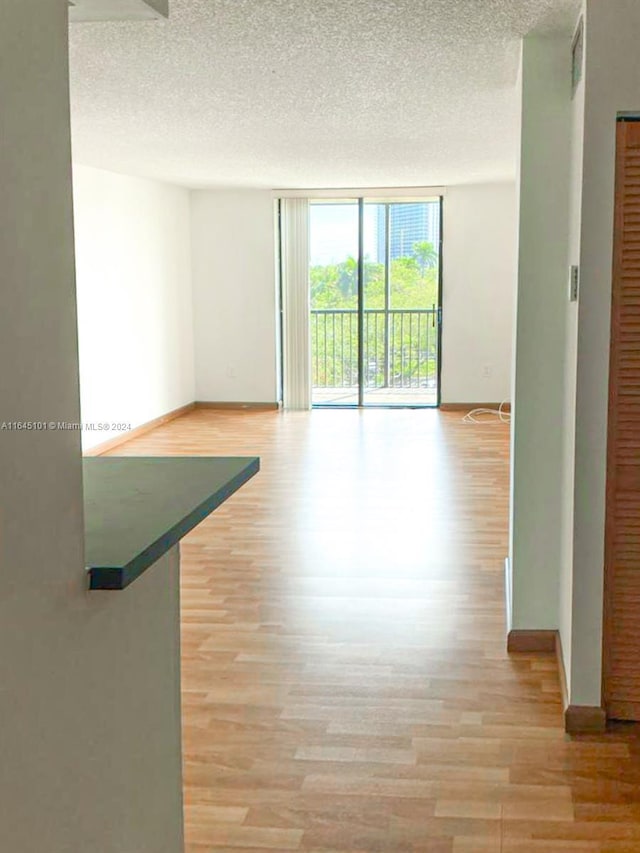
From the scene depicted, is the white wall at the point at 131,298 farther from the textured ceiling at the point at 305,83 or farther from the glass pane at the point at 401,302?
the glass pane at the point at 401,302

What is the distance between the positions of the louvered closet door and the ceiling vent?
1.64 meters

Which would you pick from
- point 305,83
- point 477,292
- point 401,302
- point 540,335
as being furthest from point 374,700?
point 401,302

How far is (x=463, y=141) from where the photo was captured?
21.0ft

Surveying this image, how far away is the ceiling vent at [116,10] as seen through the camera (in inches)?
59.1

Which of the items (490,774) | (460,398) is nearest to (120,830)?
(490,774)

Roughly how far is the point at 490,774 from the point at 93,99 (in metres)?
Result: 3.69

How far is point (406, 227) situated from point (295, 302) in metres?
1.39

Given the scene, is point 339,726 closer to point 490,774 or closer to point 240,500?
point 490,774

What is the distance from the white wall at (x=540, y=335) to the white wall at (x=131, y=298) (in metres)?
4.48

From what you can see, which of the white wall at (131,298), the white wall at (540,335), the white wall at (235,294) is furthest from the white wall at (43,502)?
the white wall at (235,294)

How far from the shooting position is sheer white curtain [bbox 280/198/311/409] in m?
10.1

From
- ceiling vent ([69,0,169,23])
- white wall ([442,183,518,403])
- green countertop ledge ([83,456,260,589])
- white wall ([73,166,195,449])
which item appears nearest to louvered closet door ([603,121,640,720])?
green countertop ledge ([83,456,260,589])

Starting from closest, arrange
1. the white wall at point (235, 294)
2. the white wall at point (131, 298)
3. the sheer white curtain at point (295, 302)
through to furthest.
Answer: the white wall at point (131, 298), the sheer white curtain at point (295, 302), the white wall at point (235, 294)

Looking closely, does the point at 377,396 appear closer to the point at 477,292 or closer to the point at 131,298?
the point at 477,292
